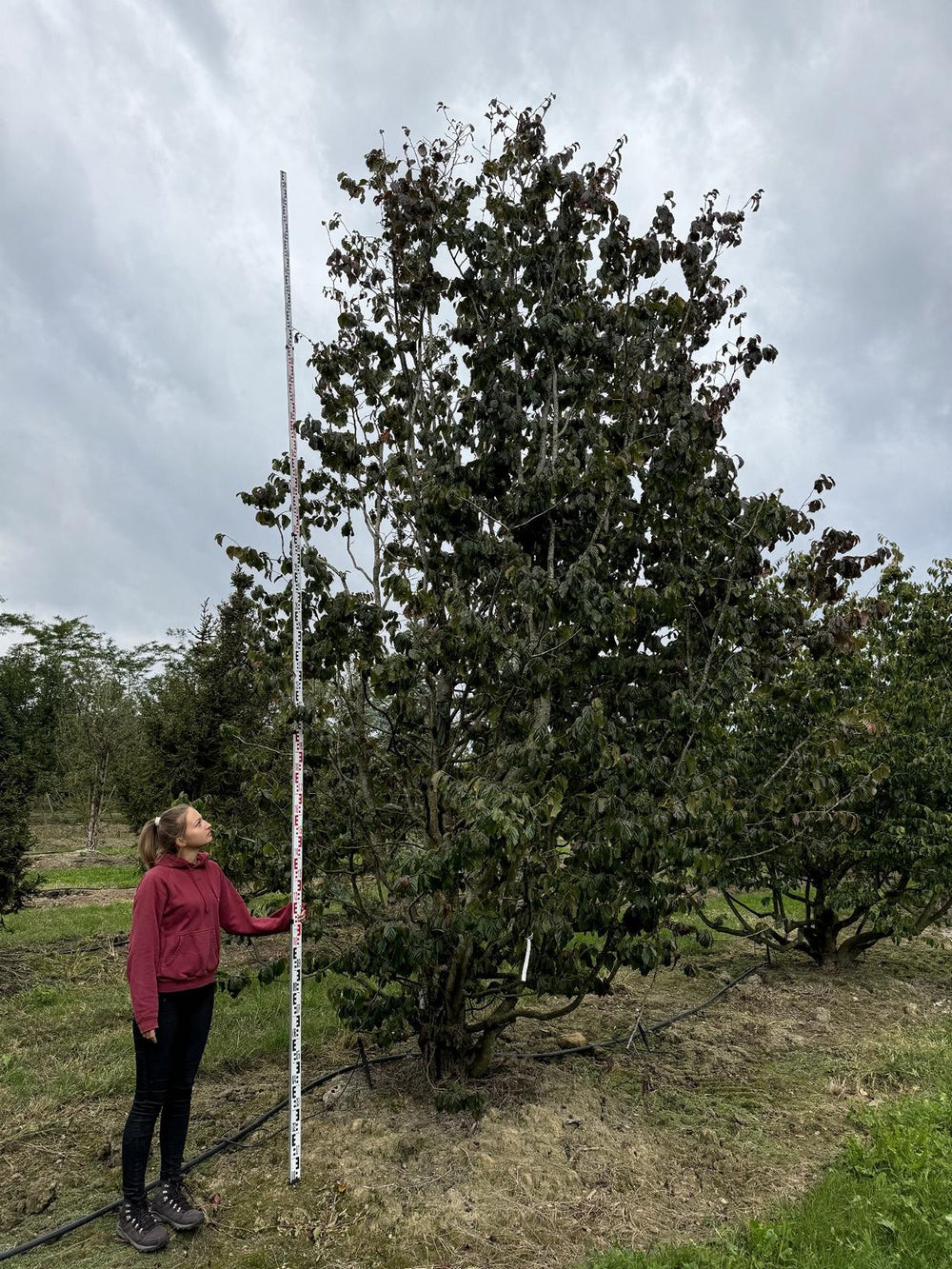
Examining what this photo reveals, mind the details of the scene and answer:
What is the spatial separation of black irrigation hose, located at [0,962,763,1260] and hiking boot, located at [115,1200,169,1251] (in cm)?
22

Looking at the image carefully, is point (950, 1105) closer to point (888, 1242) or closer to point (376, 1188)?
point (888, 1242)

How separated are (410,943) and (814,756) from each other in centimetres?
275

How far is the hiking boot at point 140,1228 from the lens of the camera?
10.9ft

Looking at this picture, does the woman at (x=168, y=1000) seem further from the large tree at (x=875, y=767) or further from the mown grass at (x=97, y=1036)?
the large tree at (x=875, y=767)

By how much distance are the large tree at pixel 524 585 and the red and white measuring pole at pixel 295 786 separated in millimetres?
247

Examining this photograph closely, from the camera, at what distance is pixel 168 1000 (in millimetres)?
3559

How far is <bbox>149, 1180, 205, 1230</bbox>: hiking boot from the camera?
345 centimetres

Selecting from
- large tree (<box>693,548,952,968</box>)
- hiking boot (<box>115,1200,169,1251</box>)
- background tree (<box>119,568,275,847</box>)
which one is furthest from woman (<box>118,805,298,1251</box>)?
background tree (<box>119,568,275,847</box>)

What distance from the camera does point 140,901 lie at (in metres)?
3.52

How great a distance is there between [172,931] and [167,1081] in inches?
25.6

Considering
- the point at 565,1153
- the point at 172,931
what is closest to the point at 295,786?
the point at 172,931

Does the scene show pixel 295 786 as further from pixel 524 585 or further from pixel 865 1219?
pixel 865 1219

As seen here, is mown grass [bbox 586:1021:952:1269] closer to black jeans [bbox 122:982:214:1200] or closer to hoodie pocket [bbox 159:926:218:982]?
black jeans [bbox 122:982:214:1200]

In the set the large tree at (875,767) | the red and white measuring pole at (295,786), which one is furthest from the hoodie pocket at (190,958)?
the large tree at (875,767)
